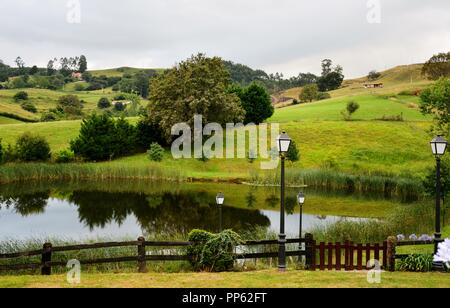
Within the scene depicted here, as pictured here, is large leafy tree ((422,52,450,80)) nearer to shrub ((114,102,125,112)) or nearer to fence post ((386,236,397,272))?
shrub ((114,102,125,112))

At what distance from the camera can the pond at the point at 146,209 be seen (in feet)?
78.7

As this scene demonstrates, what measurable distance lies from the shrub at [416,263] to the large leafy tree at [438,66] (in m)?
84.8

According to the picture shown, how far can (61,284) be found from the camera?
1112cm

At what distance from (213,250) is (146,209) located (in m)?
17.4

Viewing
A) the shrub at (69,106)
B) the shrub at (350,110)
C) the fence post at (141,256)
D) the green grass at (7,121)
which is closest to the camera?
the fence post at (141,256)

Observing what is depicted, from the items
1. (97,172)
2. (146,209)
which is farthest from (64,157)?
(146,209)

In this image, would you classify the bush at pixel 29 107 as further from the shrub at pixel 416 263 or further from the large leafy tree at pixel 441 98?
the shrub at pixel 416 263

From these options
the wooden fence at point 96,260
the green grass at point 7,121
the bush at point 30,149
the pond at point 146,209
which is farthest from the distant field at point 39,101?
the wooden fence at point 96,260

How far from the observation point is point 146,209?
30.0m

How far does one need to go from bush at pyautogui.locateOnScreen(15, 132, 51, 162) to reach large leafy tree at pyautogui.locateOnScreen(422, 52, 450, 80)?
71868mm

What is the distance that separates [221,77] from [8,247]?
136ft

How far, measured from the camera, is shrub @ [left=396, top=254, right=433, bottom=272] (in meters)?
12.9

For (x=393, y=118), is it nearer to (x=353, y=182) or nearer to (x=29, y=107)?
(x=353, y=182)
